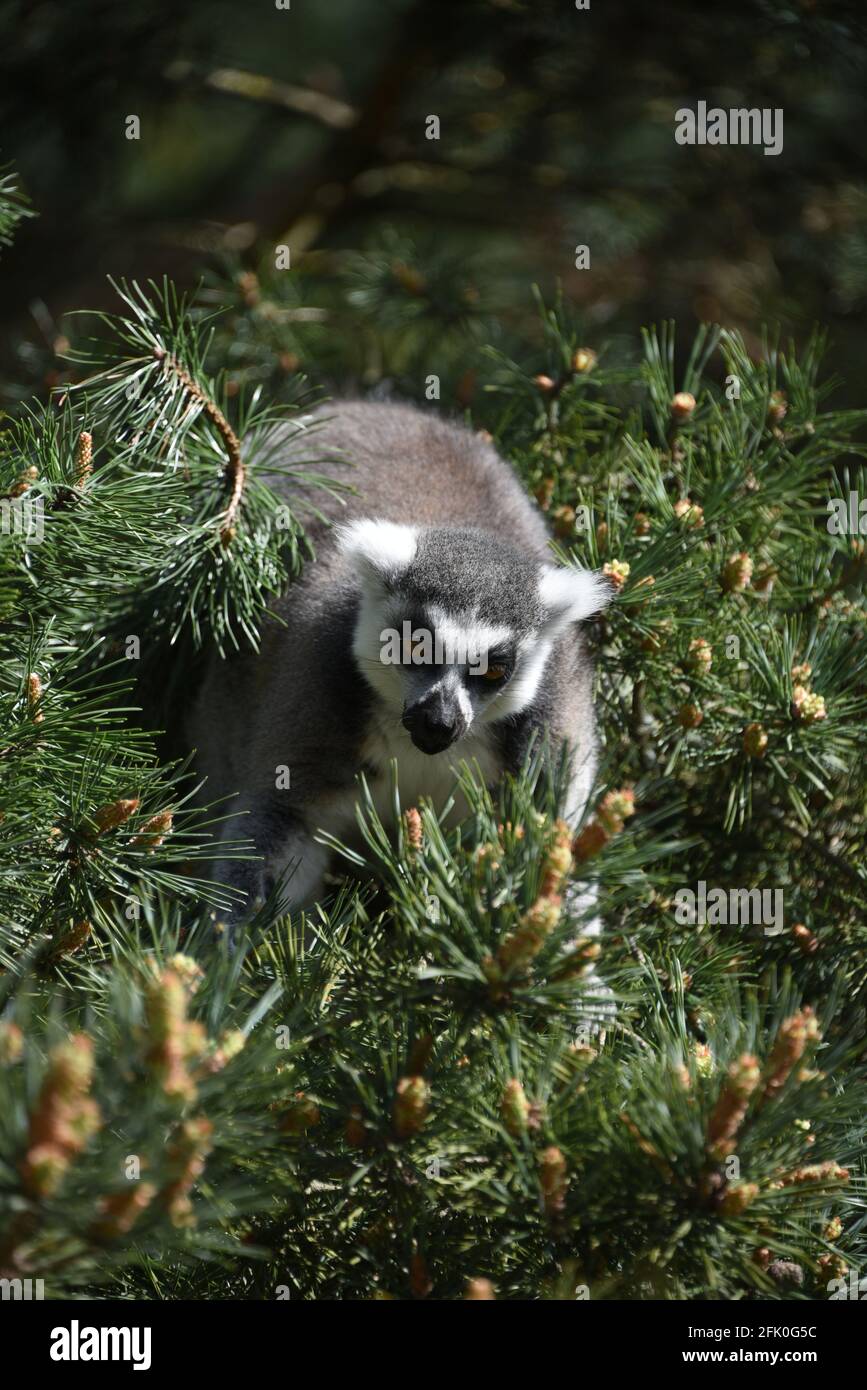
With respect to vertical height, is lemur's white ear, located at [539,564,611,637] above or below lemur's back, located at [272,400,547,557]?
below

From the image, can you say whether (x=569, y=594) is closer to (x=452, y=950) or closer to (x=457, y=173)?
(x=452, y=950)

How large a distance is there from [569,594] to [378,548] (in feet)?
1.51

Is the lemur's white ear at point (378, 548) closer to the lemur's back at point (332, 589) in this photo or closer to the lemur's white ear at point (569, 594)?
the lemur's back at point (332, 589)

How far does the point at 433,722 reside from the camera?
2523 millimetres

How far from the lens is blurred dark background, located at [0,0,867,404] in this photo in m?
4.16

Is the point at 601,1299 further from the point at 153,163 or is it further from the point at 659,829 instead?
the point at 153,163

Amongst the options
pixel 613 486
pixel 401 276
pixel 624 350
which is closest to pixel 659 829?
pixel 613 486

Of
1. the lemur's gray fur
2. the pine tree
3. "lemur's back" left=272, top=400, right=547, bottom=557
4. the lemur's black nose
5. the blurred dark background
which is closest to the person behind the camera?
the pine tree

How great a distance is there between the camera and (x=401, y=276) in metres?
4.03

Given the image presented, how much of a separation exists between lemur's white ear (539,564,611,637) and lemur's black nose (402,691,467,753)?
347 millimetres

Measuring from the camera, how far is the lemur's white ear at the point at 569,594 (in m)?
2.58

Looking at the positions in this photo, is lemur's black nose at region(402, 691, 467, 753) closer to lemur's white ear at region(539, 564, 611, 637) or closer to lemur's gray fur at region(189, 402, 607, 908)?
lemur's gray fur at region(189, 402, 607, 908)

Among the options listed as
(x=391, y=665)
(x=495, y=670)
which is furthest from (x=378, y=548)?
(x=495, y=670)

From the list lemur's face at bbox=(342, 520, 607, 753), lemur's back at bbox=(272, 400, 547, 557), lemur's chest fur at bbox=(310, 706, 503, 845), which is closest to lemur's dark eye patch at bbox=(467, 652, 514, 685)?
lemur's face at bbox=(342, 520, 607, 753)
